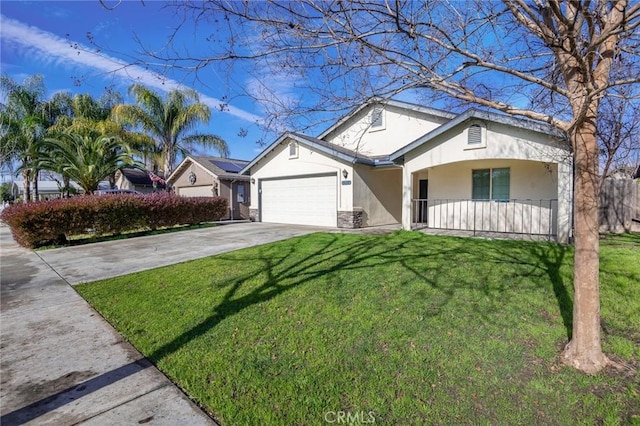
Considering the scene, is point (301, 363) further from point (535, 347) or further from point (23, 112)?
point (23, 112)

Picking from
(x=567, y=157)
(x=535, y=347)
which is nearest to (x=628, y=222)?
(x=567, y=157)

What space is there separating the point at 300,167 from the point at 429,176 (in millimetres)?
6066

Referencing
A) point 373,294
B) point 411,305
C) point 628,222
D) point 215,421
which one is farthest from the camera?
point 628,222

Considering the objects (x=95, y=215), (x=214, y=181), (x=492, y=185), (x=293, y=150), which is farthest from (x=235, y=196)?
(x=492, y=185)

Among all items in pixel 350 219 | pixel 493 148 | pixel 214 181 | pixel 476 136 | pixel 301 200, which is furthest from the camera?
pixel 214 181

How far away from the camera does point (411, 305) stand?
4602mm

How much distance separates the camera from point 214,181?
20172 mm

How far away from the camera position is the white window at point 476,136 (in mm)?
9961

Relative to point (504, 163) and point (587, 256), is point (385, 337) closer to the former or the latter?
point (587, 256)

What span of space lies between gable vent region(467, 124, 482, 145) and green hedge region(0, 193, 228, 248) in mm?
13192

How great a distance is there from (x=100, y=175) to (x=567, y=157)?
1815 centimetres

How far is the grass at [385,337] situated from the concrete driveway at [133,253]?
1.14m

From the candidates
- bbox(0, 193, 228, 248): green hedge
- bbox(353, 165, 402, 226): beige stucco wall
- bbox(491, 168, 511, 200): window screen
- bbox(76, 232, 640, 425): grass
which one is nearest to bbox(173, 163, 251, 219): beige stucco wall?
bbox(0, 193, 228, 248): green hedge

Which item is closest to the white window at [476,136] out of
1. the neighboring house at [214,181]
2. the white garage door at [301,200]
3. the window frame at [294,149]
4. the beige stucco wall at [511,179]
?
the beige stucco wall at [511,179]
